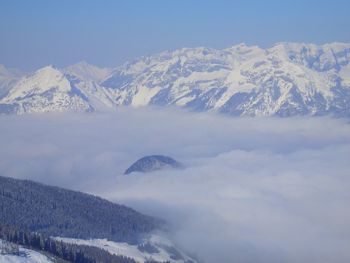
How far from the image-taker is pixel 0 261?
19675 cm
